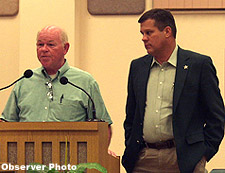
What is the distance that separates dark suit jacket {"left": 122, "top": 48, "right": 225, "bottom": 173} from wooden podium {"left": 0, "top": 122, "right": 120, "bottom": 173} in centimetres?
51

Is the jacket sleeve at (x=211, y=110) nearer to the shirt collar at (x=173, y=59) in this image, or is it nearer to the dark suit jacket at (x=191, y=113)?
the dark suit jacket at (x=191, y=113)

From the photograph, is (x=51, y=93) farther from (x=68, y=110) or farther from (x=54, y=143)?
(x=54, y=143)

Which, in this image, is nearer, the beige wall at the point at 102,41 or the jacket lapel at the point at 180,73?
the jacket lapel at the point at 180,73

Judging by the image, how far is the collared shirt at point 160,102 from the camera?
3.18 metres

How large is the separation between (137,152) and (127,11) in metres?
2.31

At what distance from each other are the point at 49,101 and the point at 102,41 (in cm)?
187

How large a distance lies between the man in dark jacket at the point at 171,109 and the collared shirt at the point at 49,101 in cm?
41

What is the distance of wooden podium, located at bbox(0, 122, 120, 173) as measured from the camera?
8.95ft

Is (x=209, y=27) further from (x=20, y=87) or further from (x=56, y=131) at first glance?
(x=56, y=131)

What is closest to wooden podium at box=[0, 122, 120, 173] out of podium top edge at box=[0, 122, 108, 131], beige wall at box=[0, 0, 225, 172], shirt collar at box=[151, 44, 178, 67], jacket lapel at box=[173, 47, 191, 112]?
podium top edge at box=[0, 122, 108, 131]

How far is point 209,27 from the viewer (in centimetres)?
523

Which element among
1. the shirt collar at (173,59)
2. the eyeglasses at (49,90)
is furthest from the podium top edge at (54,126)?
the eyeglasses at (49,90)

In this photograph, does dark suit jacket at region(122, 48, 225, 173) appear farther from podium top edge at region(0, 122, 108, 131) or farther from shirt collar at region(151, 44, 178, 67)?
podium top edge at region(0, 122, 108, 131)

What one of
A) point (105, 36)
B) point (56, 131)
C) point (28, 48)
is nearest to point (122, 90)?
point (105, 36)
